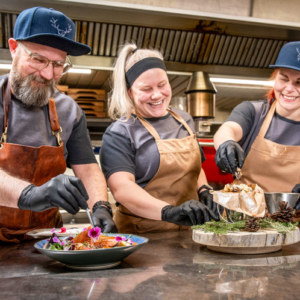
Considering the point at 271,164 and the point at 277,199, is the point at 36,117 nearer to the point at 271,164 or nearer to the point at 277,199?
the point at 277,199

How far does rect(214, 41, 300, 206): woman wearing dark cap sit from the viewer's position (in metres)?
2.18

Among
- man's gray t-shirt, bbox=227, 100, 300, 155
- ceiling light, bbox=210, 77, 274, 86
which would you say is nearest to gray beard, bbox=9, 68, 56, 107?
man's gray t-shirt, bbox=227, 100, 300, 155

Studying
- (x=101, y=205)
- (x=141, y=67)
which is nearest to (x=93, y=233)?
(x=101, y=205)

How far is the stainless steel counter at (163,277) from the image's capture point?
0.96m

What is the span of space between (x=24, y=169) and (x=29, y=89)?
0.36 m

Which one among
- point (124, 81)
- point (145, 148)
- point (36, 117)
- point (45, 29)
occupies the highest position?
point (45, 29)

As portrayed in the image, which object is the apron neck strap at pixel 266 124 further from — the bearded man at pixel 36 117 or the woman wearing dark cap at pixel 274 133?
the bearded man at pixel 36 117

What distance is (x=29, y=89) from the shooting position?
1768 millimetres

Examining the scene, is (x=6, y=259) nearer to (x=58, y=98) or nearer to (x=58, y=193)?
(x=58, y=193)

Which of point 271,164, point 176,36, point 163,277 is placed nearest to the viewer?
point 163,277

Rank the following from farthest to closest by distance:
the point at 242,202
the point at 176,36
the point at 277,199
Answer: the point at 176,36
the point at 277,199
the point at 242,202

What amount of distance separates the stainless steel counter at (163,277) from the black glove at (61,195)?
19 centimetres

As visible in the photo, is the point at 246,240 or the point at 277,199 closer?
the point at 246,240

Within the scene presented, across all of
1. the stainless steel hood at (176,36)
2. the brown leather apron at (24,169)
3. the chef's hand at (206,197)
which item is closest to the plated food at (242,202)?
the chef's hand at (206,197)
